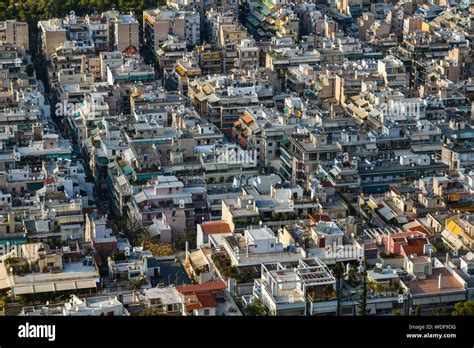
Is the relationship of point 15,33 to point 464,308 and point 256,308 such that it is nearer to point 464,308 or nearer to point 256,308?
point 256,308

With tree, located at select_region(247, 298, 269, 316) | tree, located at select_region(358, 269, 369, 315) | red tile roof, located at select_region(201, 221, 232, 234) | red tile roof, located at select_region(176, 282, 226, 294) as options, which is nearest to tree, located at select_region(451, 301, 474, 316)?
tree, located at select_region(358, 269, 369, 315)

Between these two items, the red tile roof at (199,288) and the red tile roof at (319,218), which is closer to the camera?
the red tile roof at (199,288)

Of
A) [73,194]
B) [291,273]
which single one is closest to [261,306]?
[291,273]

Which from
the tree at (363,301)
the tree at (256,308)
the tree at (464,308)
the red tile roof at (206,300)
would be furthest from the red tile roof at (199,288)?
the tree at (464,308)

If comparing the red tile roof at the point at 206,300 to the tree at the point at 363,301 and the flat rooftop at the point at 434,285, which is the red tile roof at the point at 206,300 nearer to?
the tree at the point at 363,301

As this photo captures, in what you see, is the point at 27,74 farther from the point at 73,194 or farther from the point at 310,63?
the point at 73,194

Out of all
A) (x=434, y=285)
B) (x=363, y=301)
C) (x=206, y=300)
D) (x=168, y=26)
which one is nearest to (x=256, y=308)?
(x=206, y=300)

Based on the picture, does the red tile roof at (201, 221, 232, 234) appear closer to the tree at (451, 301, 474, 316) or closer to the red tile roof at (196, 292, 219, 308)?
the red tile roof at (196, 292, 219, 308)
